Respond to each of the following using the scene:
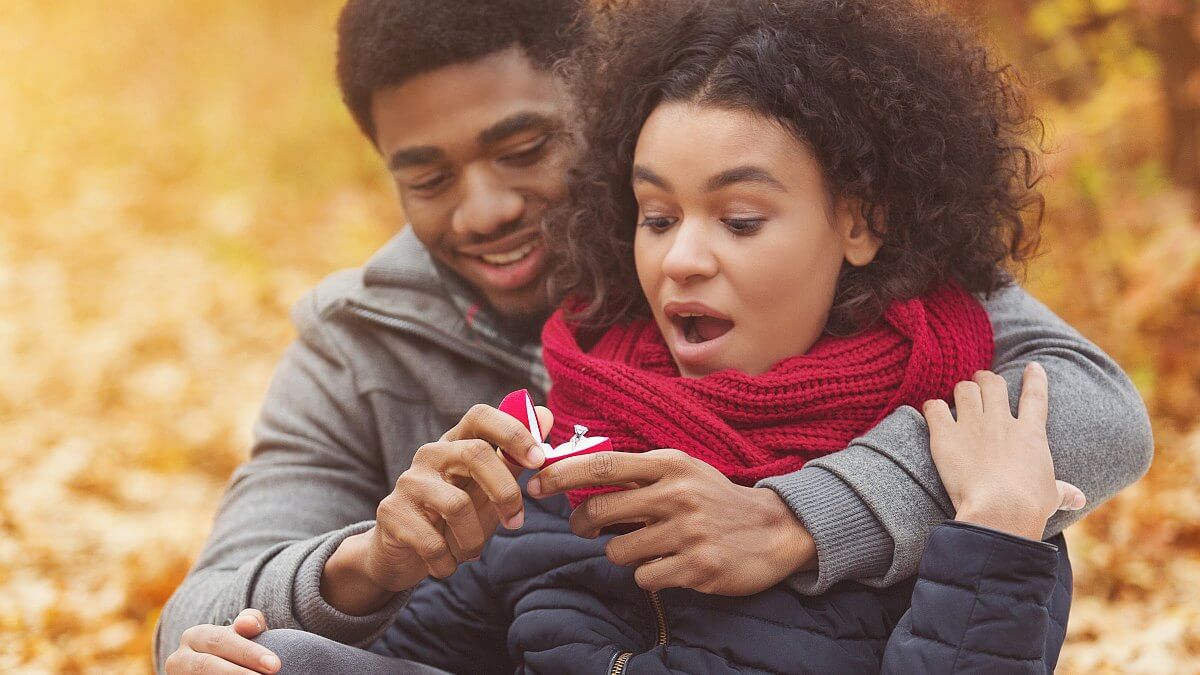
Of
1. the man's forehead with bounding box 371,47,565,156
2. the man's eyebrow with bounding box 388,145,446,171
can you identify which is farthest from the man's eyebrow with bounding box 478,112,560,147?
the man's eyebrow with bounding box 388,145,446,171

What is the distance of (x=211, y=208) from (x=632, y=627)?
7282 millimetres

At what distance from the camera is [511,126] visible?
2633 mm

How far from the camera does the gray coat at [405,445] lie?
1923mm

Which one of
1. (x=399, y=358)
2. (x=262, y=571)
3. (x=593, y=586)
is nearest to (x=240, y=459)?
(x=399, y=358)

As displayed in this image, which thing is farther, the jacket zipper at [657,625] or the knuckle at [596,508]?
the jacket zipper at [657,625]

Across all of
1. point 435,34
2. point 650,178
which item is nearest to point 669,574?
point 650,178

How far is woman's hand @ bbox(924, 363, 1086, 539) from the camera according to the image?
1.81 metres

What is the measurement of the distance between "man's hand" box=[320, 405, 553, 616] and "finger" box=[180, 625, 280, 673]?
22cm

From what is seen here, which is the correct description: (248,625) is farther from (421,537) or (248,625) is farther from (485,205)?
(485,205)

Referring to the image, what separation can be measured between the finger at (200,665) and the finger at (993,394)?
135 centimetres

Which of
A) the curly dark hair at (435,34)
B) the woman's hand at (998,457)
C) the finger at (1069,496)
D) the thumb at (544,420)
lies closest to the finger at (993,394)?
the woman's hand at (998,457)

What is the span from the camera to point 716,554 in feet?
5.96

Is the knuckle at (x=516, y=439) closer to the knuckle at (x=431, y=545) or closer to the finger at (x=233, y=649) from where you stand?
the knuckle at (x=431, y=545)

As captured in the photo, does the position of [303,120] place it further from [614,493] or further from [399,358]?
[614,493]
